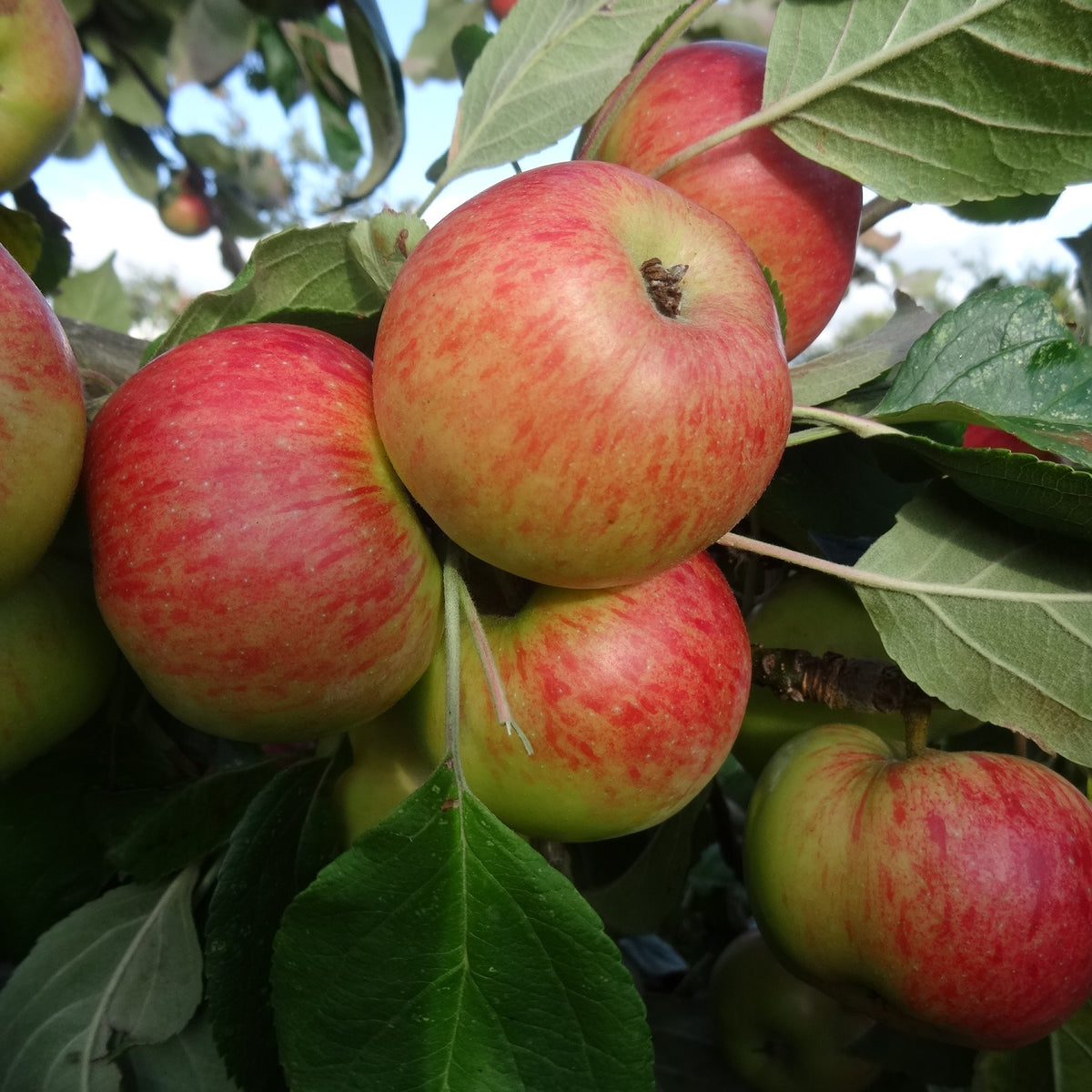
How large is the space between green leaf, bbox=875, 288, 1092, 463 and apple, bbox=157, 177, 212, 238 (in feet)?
6.84

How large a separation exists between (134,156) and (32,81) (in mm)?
1431

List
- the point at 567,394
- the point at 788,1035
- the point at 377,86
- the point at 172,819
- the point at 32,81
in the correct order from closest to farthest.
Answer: the point at 567,394 < the point at 172,819 < the point at 32,81 < the point at 788,1035 < the point at 377,86

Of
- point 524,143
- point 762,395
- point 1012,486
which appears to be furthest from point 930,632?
point 524,143

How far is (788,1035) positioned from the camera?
113 cm

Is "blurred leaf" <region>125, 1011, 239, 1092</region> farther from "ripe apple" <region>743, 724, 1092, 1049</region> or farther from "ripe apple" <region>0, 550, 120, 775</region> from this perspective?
"ripe apple" <region>743, 724, 1092, 1049</region>

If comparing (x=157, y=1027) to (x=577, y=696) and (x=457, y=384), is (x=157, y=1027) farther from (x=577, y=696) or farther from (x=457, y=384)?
(x=457, y=384)

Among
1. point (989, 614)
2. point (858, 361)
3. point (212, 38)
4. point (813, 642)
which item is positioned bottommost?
point (813, 642)

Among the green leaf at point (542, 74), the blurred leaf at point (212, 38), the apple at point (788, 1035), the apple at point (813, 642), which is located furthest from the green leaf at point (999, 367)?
the blurred leaf at point (212, 38)

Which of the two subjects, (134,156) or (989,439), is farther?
(134,156)

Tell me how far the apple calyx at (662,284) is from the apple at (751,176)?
204mm

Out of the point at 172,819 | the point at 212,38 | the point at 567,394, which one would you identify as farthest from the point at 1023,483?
the point at 212,38

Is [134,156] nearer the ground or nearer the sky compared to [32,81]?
nearer the ground

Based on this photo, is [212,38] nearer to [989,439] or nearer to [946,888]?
[989,439]

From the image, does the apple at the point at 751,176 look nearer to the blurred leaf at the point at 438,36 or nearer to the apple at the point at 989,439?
the apple at the point at 989,439
